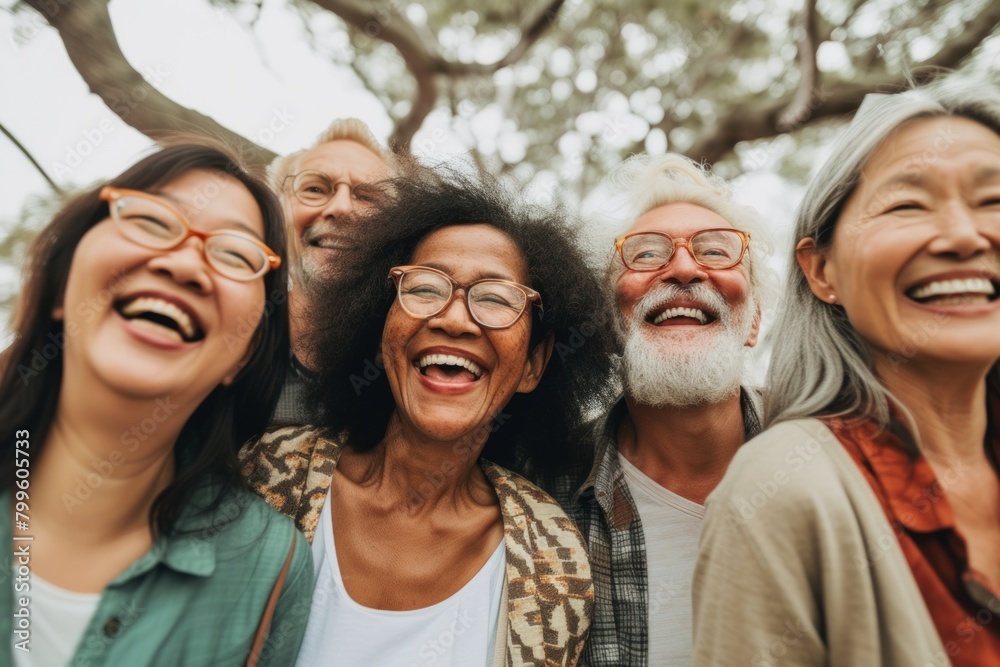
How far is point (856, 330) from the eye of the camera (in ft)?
7.02

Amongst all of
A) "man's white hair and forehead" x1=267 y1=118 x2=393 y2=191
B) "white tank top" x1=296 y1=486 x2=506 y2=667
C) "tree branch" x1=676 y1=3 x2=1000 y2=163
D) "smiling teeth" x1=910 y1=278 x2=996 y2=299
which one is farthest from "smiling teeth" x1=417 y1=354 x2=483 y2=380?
"tree branch" x1=676 y1=3 x2=1000 y2=163

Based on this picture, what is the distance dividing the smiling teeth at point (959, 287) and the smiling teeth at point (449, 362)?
1.72 m

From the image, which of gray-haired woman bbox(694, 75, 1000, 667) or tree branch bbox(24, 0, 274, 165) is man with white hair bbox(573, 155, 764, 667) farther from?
tree branch bbox(24, 0, 274, 165)

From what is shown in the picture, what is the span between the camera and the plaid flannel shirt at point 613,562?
114 inches

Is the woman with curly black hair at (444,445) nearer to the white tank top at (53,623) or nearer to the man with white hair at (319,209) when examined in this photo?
the man with white hair at (319,209)

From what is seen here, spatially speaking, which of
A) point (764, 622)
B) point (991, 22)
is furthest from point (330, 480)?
point (991, 22)

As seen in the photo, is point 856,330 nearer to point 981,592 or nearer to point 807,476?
point 807,476

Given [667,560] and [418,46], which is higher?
[418,46]

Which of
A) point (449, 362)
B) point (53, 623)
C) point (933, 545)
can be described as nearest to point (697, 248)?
point (449, 362)

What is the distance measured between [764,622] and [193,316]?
185cm

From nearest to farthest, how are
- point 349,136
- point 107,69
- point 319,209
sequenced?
1. point 319,209
2. point 349,136
3. point 107,69

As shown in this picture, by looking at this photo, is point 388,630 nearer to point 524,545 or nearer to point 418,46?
point 524,545

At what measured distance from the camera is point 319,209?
4492 millimetres

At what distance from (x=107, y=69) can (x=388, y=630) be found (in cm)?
507
